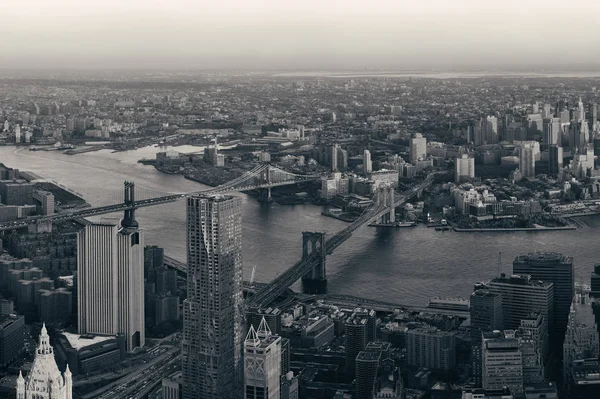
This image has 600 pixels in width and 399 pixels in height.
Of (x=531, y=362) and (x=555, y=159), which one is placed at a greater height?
(x=555, y=159)

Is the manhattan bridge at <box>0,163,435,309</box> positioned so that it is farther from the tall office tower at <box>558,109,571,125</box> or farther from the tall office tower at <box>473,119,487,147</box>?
the tall office tower at <box>558,109,571,125</box>

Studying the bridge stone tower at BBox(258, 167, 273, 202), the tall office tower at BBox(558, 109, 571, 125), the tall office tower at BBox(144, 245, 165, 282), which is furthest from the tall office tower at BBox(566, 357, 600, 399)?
the tall office tower at BBox(558, 109, 571, 125)

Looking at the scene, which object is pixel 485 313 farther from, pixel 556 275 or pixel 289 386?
pixel 289 386

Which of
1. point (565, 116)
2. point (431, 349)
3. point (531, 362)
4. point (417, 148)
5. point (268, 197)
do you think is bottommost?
point (431, 349)

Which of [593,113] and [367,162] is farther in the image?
[593,113]

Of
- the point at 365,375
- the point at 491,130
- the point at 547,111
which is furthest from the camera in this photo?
the point at 547,111

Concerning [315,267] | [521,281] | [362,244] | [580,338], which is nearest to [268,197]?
[362,244]
